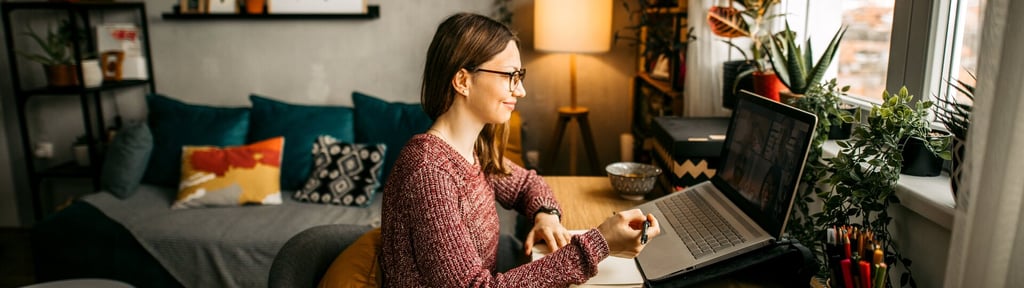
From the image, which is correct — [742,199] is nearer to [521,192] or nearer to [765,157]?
[765,157]

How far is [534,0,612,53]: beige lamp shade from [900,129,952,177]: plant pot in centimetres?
211

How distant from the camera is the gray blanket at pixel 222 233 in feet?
8.13

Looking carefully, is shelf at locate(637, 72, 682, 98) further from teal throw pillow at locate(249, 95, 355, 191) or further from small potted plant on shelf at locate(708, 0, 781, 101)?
teal throw pillow at locate(249, 95, 355, 191)

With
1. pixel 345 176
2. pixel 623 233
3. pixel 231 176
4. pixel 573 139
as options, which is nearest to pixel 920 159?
pixel 623 233

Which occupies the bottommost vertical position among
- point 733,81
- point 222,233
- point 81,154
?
point 222,233

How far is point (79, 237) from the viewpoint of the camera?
2637mm

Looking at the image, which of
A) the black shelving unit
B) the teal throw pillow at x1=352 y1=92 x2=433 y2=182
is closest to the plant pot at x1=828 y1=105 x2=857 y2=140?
the teal throw pillow at x1=352 y1=92 x2=433 y2=182

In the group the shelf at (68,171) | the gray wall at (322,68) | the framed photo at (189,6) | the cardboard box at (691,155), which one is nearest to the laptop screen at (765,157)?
the cardboard box at (691,155)

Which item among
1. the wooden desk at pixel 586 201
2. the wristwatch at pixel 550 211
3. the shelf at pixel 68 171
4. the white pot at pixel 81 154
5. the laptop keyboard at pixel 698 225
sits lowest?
the shelf at pixel 68 171

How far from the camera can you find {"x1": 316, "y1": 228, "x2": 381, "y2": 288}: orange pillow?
1118mm

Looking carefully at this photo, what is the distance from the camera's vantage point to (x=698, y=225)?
4.18 ft

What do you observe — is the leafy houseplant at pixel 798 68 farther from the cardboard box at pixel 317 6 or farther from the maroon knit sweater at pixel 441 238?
the cardboard box at pixel 317 6

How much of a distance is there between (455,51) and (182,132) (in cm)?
245

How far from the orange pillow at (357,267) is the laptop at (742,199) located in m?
0.48
